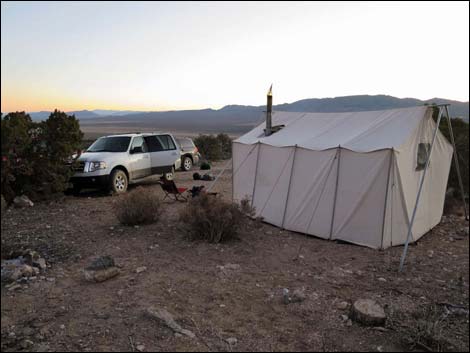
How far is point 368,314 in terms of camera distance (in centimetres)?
411

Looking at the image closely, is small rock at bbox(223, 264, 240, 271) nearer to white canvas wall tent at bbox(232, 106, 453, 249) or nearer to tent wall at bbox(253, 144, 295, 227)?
white canvas wall tent at bbox(232, 106, 453, 249)

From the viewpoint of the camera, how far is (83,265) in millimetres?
5738

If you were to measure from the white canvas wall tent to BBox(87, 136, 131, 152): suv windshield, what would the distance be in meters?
4.30

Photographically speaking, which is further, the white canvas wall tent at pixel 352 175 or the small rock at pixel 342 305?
the white canvas wall tent at pixel 352 175

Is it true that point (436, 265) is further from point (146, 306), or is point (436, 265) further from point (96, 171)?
point (96, 171)

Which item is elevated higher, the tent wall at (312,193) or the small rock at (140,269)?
the tent wall at (312,193)

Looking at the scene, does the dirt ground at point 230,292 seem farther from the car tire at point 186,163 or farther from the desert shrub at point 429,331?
the car tire at point 186,163

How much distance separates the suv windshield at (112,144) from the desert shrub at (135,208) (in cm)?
432

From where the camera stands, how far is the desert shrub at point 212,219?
6871mm

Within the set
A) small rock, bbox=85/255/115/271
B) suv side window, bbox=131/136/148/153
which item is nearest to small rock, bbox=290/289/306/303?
small rock, bbox=85/255/115/271

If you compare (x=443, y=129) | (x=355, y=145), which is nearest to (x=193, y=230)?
(x=355, y=145)

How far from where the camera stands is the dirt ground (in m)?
3.77

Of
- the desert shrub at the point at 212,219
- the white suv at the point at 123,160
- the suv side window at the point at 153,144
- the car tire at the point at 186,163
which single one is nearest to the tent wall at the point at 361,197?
the desert shrub at the point at 212,219

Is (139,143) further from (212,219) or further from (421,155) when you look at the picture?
(421,155)
